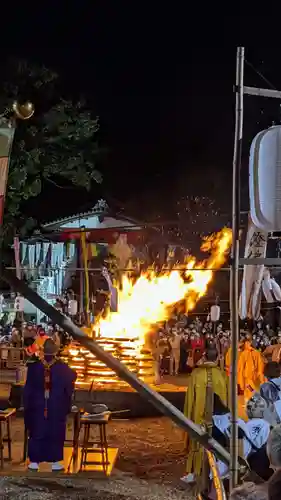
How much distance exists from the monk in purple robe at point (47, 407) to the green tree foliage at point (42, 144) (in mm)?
5683

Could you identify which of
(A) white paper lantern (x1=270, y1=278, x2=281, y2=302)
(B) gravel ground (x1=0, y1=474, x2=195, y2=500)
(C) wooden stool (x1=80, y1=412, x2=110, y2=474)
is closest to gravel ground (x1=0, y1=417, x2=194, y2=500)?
(B) gravel ground (x1=0, y1=474, x2=195, y2=500)

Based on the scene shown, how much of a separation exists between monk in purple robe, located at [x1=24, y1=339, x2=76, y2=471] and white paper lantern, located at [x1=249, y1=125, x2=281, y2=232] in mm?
4479

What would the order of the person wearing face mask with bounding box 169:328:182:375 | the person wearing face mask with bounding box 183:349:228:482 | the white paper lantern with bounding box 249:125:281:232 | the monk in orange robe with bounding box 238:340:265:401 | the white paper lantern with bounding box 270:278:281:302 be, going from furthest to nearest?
1. the person wearing face mask with bounding box 169:328:182:375
2. the white paper lantern with bounding box 270:278:281:302
3. the monk in orange robe with bounding box 238:340:265:401
4. the person wearing face mask with bounding box 183:349:228:482
5. the white paper lantern with bounding box 249:125:281:232

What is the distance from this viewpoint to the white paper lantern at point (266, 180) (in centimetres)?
546

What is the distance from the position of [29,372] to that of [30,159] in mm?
6114

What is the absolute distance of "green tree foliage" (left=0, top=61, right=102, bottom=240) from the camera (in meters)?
13.5

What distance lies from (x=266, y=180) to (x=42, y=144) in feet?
30.8

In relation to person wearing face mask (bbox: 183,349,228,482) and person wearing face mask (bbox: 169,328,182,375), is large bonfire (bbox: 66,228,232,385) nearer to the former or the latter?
person wearing face mask (bbox: 169,328,182,375)

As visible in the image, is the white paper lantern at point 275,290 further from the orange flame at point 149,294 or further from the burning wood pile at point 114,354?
the burning wood pile at point 114,354

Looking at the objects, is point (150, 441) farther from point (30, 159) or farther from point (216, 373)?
point (30, 159)

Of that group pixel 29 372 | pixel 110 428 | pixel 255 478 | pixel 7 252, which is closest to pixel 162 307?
pixel 7 252

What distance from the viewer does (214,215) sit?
18.6 m

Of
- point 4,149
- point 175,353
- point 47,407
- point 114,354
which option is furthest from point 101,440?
point 175,353

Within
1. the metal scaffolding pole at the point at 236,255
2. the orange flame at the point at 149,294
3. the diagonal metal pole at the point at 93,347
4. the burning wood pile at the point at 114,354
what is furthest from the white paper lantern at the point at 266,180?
the orange flame at the point at 149,294
